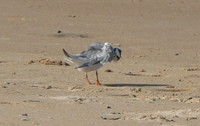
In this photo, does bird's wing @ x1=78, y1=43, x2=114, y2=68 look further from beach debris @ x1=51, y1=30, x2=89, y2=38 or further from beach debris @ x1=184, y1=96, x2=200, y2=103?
beach debris @ x1=51, y1=30, x2=89, y2=38

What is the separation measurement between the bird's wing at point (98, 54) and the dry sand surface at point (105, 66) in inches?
14.1

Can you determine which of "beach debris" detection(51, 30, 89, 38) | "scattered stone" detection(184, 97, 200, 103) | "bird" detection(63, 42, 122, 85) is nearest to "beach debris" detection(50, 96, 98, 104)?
"scattered stone" detection(184, 97, 200, 103)

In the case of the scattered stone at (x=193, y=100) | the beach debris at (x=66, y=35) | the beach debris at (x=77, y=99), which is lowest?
the scattered stone at (x=193, y=100)

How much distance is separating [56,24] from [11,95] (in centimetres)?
1175

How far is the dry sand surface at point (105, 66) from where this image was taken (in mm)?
7777

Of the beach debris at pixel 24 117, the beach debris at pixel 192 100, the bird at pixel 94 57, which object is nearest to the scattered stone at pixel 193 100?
the beach debris at pixel 192 100

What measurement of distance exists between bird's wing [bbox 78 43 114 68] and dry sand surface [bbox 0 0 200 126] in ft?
1.17

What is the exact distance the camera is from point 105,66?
12.9m

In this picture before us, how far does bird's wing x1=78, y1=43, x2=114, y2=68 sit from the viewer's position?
10805 millimetres

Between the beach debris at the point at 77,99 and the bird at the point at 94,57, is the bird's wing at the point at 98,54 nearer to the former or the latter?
the bird at the point at 94,57

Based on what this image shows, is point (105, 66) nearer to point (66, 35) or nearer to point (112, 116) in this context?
point (112, 116)

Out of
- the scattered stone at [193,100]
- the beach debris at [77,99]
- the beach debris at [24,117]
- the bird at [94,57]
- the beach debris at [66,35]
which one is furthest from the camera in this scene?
the beach debris at [66,35]

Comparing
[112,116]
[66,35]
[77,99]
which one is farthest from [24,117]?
[66,35]

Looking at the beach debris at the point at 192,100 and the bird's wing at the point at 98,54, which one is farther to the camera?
the bird's wing at the point at 98,54
